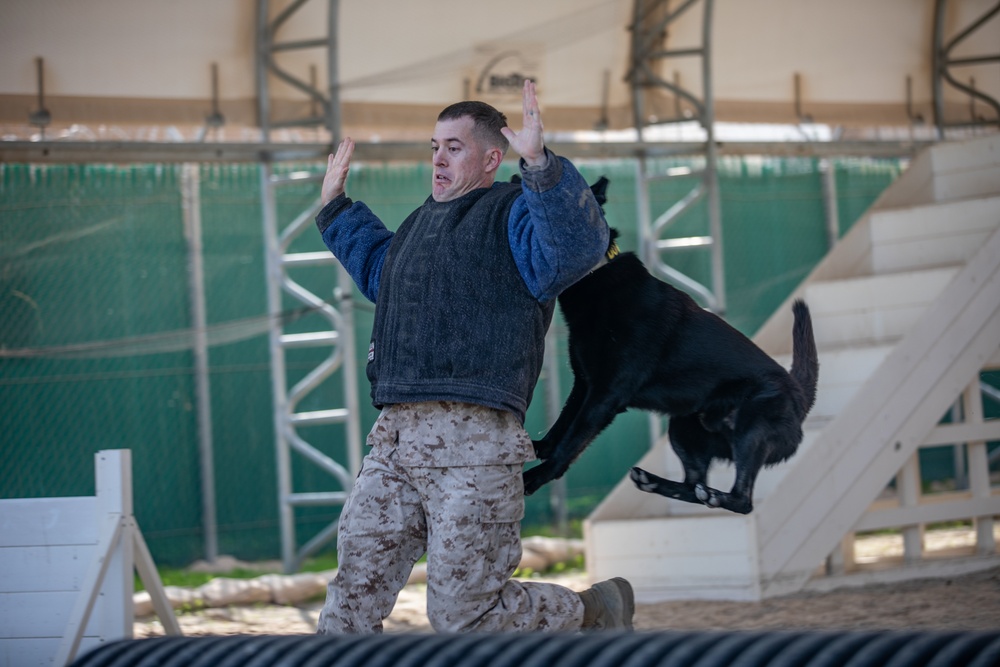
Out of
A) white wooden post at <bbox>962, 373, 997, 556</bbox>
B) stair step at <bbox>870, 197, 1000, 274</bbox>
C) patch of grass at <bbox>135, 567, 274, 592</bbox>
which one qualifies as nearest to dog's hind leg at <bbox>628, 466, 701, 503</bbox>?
white wooden post at <bbox>962, 373, 997, 556</bbox>

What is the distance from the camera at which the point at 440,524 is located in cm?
252

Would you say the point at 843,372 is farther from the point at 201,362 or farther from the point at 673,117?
the point at 201,362

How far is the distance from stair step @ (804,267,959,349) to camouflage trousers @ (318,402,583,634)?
3.64m

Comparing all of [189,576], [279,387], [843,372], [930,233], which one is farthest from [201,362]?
[930,233]

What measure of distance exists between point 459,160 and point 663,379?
2.45 feet

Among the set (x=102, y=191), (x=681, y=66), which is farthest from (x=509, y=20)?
(x=102, y=191)

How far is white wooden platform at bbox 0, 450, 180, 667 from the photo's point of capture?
3.45 metres

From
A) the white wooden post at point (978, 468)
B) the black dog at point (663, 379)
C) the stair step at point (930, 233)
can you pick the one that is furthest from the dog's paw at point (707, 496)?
the stair step at point (930, 233)

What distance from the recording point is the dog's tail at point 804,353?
9.65 feet

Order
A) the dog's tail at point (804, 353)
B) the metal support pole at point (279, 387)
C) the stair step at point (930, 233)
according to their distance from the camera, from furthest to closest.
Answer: the metal support pole at point (279, 387), the stair step at point (930, 233), the dog's tail at point (804, 353)

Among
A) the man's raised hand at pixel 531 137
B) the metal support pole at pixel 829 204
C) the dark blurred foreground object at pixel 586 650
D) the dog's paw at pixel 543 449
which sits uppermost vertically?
the metal support pole at pixel 829 204

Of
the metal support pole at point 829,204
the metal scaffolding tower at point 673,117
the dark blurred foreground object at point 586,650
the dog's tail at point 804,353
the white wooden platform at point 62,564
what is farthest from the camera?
the metal support pole at point 829,204

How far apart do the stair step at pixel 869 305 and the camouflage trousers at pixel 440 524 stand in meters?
3.64

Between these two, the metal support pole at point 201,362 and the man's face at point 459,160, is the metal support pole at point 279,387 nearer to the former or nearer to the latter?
the metal support pole at point 201,362
